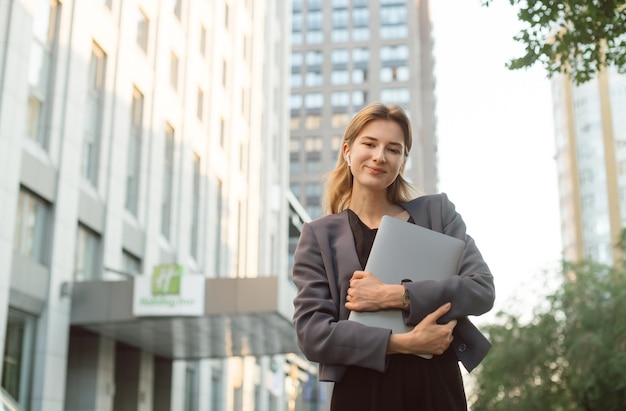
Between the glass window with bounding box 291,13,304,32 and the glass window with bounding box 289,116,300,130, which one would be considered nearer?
the glass window with bounding box 289,116,300,130

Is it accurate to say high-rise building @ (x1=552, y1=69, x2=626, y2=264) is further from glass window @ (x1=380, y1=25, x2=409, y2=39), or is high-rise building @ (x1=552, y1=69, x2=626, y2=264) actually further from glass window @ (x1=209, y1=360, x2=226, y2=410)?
glass window @ (x1=209, y1=360, x2=226, y2=410)

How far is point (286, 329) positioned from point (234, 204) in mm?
14603

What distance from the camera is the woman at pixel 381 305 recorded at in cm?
247

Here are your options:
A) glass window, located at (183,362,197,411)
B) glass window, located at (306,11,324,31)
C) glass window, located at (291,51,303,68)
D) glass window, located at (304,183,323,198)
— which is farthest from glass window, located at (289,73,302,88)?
glass window, located at (183,362,197,411)

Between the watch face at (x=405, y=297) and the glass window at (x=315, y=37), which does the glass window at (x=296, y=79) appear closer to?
the glass window at (x=315, y=37)

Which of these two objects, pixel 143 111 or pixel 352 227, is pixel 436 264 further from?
pixel 143 111

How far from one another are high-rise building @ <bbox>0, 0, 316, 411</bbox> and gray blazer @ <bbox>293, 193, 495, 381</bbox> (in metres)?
16.1

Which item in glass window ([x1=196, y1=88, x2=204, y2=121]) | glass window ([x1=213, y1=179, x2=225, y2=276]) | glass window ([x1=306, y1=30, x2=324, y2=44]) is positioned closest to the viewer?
glass window ([x1=196, y1=88, x2=204, y2=121])

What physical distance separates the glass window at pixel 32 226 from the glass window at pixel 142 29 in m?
8.92

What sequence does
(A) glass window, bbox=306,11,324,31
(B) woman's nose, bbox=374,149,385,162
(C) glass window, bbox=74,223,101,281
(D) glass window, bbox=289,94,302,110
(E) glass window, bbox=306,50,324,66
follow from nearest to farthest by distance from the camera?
(B) woman's nose, bbox=374,149,385,162 < (C) glass window, bbox=74,223,101,281 < (D) glass window, bbox=289,94,302,110 < (E) glass window, bbox=306,50,324,66 < (A) glass window, bbox=306,11,324,31

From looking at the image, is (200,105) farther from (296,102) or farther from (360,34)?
(360,34)

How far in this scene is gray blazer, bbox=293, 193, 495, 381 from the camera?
2.47 m

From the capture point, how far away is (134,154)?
1059 inches

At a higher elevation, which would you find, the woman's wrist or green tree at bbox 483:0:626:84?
green tree at bbox 483:0:626:84
